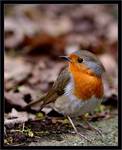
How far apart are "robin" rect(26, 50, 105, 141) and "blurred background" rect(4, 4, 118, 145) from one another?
1.85 feet

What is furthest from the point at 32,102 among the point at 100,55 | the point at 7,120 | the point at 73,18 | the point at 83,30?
the point at 73,18

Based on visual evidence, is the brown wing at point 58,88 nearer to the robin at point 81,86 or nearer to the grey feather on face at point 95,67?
the robin at point 81,86

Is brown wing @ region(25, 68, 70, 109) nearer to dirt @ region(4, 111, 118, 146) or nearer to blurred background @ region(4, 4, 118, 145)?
dirt @ region(4, 111, 118, 146)

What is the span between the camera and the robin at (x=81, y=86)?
3.92 m

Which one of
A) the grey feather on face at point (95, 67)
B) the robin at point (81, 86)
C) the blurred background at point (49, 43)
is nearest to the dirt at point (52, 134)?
the robin at point (81, 86)

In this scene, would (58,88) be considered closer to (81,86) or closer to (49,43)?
(81,86)

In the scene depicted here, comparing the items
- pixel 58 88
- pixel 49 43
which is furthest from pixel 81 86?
pixel 49 43

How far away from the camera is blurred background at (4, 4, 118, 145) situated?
4988mm

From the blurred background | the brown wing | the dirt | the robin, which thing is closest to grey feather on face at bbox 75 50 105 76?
the robin

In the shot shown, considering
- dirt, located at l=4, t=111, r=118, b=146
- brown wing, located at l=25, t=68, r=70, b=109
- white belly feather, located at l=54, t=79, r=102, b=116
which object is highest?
brown wing, located at l=25, t=68, r=70, b=109

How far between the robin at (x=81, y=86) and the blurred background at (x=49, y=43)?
0.56m

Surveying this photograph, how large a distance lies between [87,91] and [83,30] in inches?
145

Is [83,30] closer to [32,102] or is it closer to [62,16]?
[62,16]

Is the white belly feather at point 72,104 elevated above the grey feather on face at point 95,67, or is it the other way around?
the grey feather on face at point 95,67
